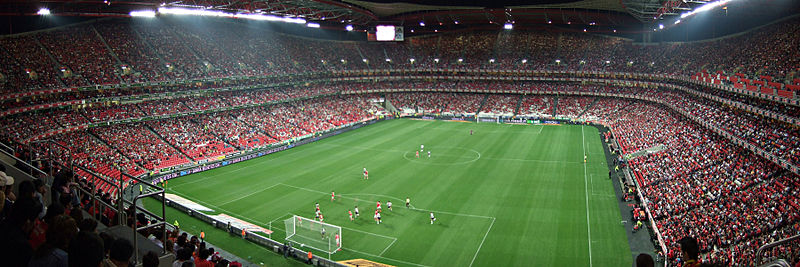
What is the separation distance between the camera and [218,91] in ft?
201

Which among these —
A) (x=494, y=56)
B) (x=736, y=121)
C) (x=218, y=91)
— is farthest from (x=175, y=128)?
(x=494, y=56)

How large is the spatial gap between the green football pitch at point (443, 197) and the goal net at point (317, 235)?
509 mm

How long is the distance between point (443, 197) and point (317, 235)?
1140cm

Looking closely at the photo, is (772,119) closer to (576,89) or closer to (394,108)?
(576,89)

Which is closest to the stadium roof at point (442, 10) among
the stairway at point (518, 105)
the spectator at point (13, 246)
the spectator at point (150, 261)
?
the stairway at point (518, 105)

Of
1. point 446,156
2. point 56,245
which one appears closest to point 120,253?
point 56,245

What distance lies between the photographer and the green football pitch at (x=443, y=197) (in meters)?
24.7

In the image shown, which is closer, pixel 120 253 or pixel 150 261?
pixel 120 253

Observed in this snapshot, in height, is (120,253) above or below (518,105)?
above

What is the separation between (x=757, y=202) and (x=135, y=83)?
55.8 m

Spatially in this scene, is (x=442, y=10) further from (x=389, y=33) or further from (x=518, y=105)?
(x=518, y=105)

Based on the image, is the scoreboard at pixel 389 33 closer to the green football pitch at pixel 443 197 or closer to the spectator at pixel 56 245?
the green football pitch at pixel 443 197

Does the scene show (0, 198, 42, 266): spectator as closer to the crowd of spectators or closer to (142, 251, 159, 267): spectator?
(142, 251, 159, 267): spectator

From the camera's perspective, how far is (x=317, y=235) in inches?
993
